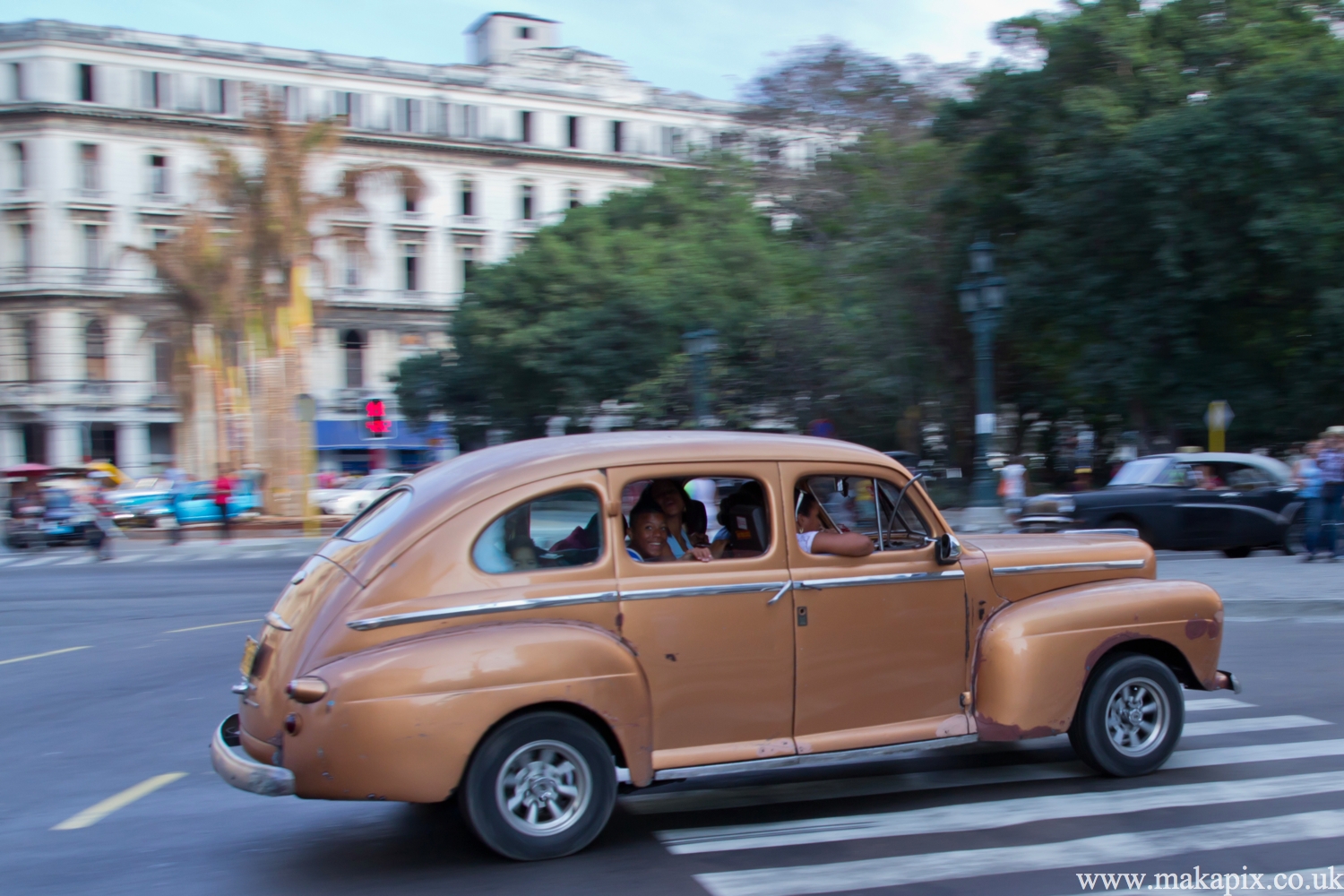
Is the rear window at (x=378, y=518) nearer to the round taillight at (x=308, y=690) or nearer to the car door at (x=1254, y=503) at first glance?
the round taillight at (x=308, y=690)

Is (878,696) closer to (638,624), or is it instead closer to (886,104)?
(638,624)

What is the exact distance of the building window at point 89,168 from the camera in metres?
54.5

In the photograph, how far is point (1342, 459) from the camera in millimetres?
14594

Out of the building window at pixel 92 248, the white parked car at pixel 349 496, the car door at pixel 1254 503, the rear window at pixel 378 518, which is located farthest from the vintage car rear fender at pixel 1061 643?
the building window at pixel 92 248

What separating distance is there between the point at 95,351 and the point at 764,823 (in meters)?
56.7

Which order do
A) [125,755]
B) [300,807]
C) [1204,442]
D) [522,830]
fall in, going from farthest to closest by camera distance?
[1204,442], [125,755], [300,807], [522,830]

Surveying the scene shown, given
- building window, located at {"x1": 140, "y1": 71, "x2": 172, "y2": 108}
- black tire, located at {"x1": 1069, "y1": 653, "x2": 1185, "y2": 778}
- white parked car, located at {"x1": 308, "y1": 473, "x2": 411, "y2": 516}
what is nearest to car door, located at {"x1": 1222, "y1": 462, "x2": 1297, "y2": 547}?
black tire, located at {"x1": 1069, "y1": 653, "x2": 1185, "y2": 778}

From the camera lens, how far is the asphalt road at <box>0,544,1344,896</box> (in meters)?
4.71

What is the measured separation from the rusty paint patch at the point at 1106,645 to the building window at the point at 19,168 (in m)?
59.5

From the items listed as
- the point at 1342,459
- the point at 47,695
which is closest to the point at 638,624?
the point at 47,695

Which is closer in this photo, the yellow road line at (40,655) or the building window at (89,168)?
the yellow road line at (40,655)

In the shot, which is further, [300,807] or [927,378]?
[927,378]

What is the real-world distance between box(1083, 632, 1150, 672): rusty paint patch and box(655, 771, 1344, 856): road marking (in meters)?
0.62

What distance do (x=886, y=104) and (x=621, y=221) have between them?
Answer: 9.08 m
